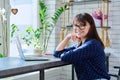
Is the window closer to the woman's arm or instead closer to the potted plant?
the potted plant

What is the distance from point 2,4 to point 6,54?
701 millimetres

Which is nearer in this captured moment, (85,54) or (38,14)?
(85,54)

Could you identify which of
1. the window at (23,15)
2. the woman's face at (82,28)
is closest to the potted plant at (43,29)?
the window at (23,15)

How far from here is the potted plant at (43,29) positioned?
3443mm

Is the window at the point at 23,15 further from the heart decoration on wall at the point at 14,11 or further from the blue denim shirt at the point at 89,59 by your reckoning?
the blue denim shirt at the point at 89,59

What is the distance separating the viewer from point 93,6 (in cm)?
353

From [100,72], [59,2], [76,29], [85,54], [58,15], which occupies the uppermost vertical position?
[59,2]

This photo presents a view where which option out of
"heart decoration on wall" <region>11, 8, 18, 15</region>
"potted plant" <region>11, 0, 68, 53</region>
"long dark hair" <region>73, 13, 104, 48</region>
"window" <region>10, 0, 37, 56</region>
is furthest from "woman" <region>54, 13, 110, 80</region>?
"window" <region>10, 0, 37, 56</region>

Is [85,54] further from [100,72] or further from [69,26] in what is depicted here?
[69,26]

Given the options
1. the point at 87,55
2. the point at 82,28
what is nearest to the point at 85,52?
the point at 87,55

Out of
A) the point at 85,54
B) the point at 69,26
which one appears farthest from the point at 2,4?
the point at 85,54

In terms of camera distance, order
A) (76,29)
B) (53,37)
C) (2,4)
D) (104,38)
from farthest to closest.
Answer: (53,37) < (104,38) < (2,4) < (76,29)

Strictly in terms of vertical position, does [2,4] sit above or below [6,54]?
above

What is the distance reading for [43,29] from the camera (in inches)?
149
